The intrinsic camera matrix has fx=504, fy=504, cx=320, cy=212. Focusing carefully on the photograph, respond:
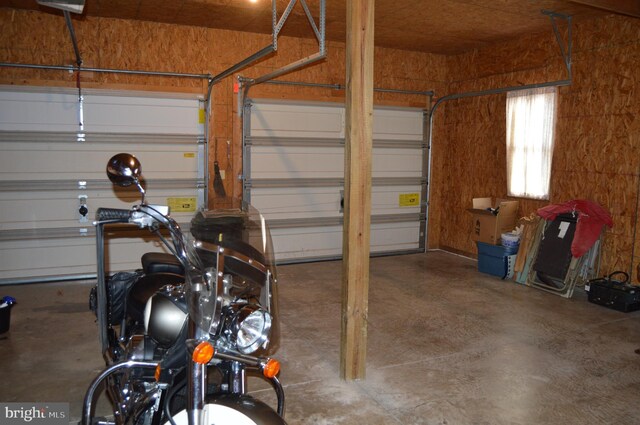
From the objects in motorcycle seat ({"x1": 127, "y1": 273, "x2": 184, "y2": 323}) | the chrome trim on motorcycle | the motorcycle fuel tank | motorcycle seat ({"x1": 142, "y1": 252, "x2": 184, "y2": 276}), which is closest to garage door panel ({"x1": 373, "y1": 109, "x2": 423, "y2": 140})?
motorcycle seat ({"x1": 142, "y1": 252, "x2": 184, "y2": 276})

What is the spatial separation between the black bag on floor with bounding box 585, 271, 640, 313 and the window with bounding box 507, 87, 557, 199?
1.36 m

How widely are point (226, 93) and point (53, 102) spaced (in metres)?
1.91

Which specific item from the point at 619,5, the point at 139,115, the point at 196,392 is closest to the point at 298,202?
the point at 139,115

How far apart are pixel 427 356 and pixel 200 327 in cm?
250

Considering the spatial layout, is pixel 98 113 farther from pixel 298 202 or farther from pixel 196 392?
pixel 196 392

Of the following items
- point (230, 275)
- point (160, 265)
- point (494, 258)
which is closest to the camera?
point (230, 275)

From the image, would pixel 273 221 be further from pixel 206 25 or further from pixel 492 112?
pixel 492 112

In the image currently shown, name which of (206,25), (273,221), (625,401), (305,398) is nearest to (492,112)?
(273,221)

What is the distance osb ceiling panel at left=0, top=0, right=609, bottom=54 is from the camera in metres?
5.03

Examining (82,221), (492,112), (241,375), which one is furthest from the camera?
(492,112)

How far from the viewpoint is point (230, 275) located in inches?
67.5

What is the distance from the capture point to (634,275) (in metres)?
5.21

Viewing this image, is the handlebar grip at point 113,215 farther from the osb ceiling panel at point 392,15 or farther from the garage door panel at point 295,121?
the garage door panel at point 295,121

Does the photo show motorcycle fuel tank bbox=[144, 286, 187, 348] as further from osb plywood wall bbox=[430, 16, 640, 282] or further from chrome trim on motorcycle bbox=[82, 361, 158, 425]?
osb plywood wall bbox=[430, 16, 640, 282]
